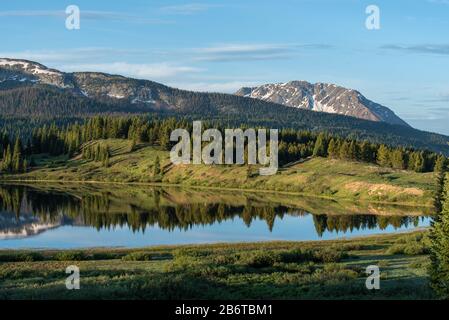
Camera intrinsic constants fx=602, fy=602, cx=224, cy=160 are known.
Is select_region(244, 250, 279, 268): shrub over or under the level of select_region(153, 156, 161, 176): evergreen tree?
under

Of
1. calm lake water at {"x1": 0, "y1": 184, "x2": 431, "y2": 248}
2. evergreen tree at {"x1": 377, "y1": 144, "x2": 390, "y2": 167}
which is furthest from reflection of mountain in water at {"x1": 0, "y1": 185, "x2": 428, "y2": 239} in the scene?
evergreen tree at {"x1": 377, "y1": 144, "x2": 390, "y2": 167}

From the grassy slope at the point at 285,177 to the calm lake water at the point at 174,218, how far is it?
11.1 m

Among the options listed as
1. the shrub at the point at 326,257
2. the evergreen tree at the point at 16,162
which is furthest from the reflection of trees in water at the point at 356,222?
the evergreen tree at the point at 16,162

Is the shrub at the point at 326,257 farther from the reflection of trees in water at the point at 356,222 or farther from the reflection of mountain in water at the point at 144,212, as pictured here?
the reflection of mountain in water at the point at 144,212

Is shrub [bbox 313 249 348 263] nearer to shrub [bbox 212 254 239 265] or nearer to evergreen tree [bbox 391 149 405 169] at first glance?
shrub [bbox 212 254 239 265]

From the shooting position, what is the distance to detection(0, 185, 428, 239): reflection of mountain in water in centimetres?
9438

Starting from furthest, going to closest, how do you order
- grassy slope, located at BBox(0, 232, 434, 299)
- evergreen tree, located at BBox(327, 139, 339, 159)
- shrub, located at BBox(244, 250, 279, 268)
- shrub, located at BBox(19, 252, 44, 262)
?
evergreen tree, located at BBox(327, 139, 339, 159) → shrub, located at BBox(19, 252, 44, 262) → shrub, located at BBox(244, 250, 279, 268) → grassy slope, located at BBox(0, 232, 434, 299)

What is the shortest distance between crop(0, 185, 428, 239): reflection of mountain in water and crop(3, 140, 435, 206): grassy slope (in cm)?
1906

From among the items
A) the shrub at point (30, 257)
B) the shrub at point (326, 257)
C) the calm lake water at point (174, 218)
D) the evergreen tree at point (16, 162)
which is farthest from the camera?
the evergreen tree at point (16, 162)

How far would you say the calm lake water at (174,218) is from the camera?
→ 268 feet
